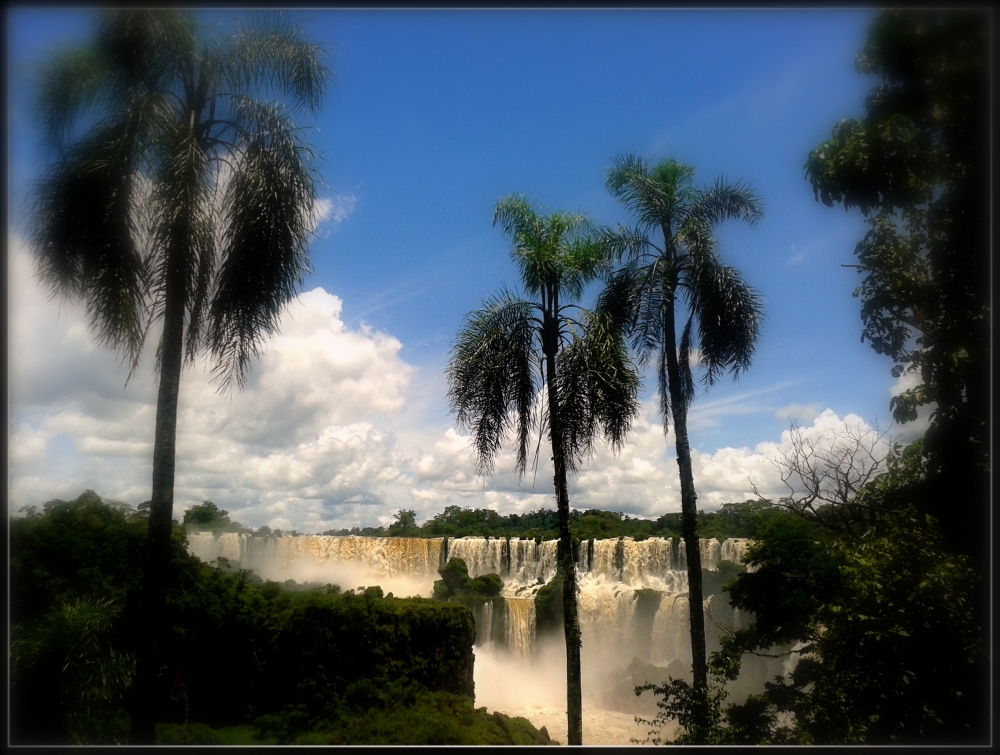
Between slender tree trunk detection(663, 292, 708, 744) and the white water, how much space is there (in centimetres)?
930

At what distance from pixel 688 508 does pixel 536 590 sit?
1849 centimetres

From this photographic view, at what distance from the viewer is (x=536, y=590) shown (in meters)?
26.7

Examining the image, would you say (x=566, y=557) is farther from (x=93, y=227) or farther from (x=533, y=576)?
(x=533, y=576)

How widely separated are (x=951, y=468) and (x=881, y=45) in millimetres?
→ 4444

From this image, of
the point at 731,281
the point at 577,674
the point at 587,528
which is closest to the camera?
the point at 577,674

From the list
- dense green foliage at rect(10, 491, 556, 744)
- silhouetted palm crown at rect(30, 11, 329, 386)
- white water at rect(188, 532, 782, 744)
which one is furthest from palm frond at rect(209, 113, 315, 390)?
white water at rect(188, 532, 782, 744)

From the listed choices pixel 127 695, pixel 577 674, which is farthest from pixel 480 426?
pixel 127 695

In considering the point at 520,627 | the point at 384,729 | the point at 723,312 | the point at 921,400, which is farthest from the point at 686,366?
the point at 520,627

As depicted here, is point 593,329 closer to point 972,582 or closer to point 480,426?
point 480,426

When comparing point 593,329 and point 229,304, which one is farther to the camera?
point 593,329

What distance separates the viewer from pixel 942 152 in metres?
6.53

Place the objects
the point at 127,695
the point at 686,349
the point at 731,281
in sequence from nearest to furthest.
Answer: the point at 127,695
the point at 731,281
the point at 686,349

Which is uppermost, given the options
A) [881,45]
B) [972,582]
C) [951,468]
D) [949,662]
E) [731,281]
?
[881,45]

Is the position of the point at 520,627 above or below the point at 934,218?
below
